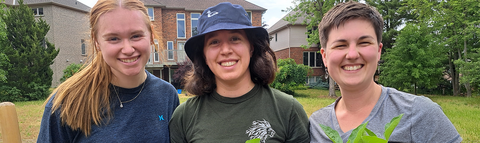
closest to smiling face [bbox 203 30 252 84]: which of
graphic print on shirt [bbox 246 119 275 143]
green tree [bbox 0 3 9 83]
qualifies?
graphic print on shirt [bbox 246 119 275 143]

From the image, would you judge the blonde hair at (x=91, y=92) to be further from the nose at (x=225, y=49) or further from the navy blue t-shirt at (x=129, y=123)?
the nose at (x=225, y=49)

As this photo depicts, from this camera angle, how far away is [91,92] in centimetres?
205

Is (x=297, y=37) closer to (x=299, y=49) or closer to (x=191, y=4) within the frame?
(x=299, y=49)

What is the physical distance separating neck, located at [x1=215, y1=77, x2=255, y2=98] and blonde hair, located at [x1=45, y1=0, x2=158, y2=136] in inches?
31.5

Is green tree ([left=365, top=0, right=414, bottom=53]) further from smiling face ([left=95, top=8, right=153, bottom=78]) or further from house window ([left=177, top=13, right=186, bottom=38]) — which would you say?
smiling face ([left=95, top=8, right=153, bottom=78])

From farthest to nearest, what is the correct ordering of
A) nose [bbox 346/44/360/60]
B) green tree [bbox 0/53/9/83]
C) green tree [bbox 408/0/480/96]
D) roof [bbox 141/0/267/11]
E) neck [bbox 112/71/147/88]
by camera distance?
roof [bbox 141/0/267/11] < green tree [bbox 408/0/480/96] < green tree [bbox 0/53/9/83] < neck [bbox 112/71/147/88] < nose [bbox 346/44/360/60]

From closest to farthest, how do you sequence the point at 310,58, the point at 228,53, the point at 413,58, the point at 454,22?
the point at 228,53 → the point at 413,58 → the point at 454,22 → the point at 310,58

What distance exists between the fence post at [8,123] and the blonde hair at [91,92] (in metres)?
0.24

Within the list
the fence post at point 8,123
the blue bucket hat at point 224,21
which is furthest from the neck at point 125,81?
the fence post at point 8,123

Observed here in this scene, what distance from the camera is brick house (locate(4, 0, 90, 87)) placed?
20.7m

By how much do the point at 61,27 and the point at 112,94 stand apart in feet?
78.1

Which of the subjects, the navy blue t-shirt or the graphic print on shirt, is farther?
the navy blue t-shirt

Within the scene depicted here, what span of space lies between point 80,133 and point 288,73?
15093 millimetres

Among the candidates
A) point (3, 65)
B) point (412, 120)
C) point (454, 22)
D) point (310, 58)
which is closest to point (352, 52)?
point (412, 120)
